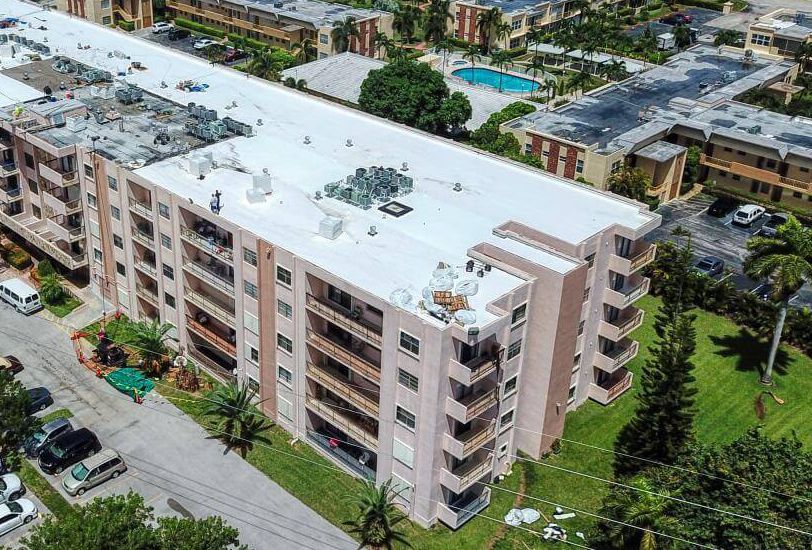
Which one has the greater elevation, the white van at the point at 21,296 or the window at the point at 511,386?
the window at the point at 511,386

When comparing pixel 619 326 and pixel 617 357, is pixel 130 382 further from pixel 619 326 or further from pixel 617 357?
pixel 619 326

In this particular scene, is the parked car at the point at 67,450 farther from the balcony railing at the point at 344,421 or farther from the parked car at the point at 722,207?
the parked car at the point at 722,207

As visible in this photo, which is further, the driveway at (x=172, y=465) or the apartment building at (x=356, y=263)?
the driveway at (x=172, y=465)

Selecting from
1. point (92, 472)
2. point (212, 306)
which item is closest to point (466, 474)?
point (212, 306)

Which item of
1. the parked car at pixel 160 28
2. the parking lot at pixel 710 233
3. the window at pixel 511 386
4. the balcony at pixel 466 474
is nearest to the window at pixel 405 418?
the balcony at pixel 466 474

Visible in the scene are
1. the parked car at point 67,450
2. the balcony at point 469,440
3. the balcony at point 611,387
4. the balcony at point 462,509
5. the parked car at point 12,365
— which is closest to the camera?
the balcony at point 469,440

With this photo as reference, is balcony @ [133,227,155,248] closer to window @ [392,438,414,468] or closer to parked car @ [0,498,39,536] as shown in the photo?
parked car @ [0,498,39,536]

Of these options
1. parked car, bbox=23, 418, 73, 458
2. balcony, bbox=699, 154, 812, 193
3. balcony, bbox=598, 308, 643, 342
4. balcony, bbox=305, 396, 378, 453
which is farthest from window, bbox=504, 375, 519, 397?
balcony, bbox=699, 154, 812, 193
